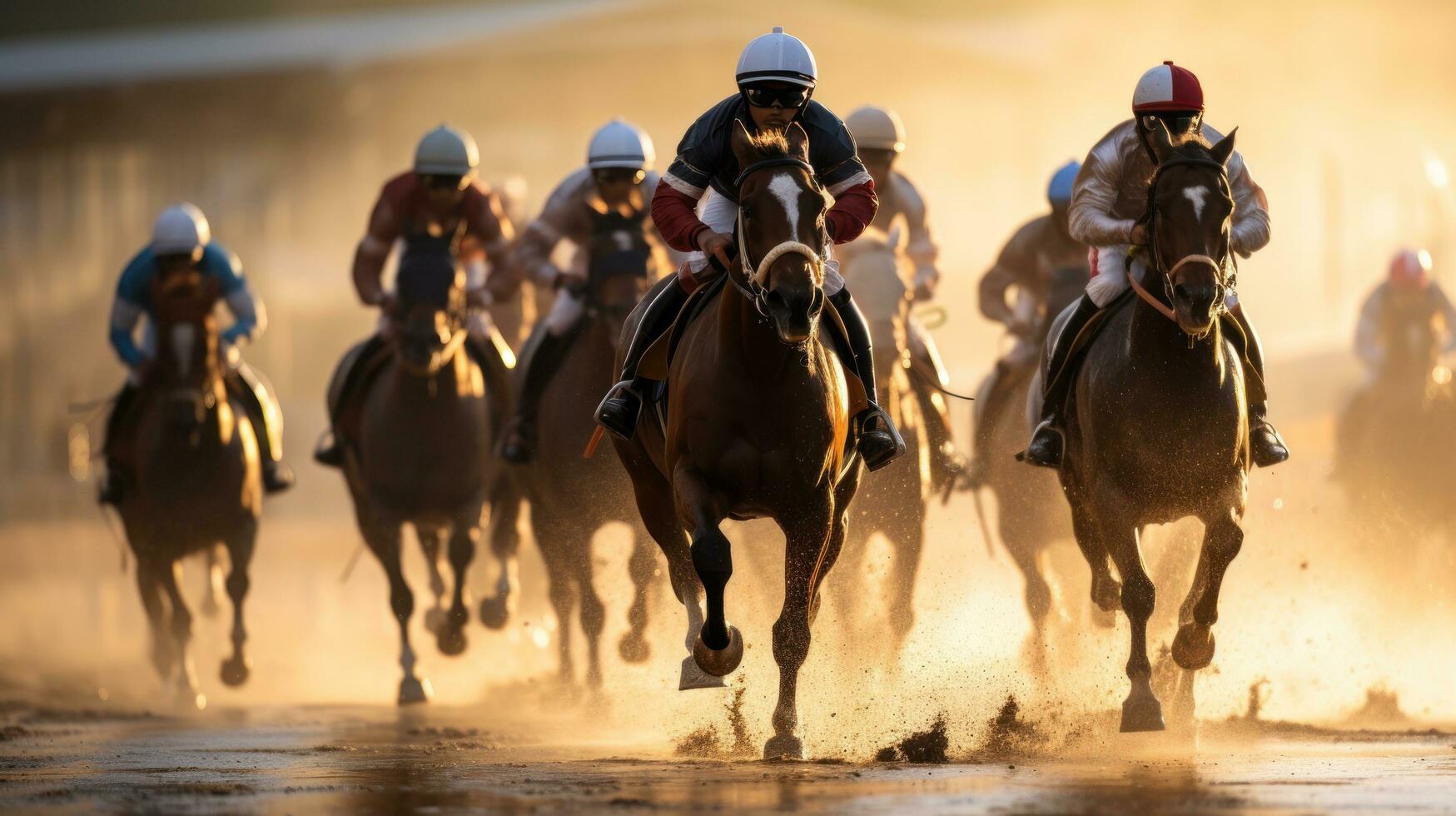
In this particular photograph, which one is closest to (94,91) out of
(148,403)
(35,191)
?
(35,191)

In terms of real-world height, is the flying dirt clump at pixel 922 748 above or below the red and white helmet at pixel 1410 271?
below

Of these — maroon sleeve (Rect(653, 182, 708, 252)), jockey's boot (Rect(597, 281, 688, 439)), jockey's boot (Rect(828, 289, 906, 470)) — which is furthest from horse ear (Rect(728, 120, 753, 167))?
jockey's boot (Rect(597, 281, 688, 439))

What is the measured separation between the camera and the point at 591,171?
52.7 feet

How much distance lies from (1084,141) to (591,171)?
24.3 m

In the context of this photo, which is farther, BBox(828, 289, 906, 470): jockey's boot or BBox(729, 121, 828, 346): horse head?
BBox(828, 289, 906, 470): jockey's boot

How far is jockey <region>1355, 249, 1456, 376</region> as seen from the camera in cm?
2195

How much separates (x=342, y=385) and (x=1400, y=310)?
9.61 metres

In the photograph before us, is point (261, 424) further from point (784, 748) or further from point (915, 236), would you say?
point (784, 748)

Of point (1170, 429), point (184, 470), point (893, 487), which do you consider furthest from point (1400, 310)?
point (1170, 429)

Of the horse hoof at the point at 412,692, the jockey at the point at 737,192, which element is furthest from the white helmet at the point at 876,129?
the jockey at the point at 737,192

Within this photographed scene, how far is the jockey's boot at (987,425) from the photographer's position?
16422 mm

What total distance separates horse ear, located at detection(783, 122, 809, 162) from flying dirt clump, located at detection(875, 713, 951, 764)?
247 centimetres

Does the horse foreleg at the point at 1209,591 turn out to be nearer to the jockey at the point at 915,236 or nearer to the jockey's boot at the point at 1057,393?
the jockey's boot at the point at 1057,393

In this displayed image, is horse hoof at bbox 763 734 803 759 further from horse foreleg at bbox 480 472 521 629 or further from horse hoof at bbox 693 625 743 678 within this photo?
horse foreleg at bbox 480 472 521 629
